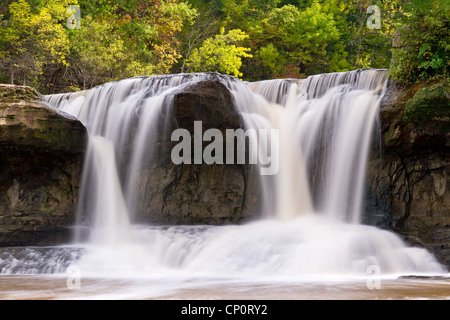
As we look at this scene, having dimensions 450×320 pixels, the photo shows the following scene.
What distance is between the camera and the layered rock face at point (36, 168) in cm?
1123

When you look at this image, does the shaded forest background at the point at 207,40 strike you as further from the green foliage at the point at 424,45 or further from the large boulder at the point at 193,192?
the large boulder at the point at 193,192

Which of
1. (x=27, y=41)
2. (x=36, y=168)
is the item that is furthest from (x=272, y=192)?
(x=27, y=41)

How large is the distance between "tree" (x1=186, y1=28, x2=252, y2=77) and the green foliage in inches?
590

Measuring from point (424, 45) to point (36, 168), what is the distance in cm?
908

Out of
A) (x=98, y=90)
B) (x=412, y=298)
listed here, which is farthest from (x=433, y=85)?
(x=98, y=90)

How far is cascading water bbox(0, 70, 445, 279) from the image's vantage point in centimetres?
930

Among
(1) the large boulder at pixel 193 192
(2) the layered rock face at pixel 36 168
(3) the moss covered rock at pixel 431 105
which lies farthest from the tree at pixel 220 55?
(3) the moss covered rock at pixel 431 105

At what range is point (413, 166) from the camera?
442 inches

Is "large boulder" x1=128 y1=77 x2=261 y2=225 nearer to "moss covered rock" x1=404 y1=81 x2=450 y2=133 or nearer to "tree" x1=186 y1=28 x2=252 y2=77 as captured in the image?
"moss covered rock" x1=404 y1=81 x2=450 y2=133

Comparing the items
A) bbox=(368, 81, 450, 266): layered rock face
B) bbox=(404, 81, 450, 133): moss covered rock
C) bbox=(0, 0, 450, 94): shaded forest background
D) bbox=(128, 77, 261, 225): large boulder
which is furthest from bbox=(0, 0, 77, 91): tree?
bbox=(404, 81, 450, 133): moss covered rock

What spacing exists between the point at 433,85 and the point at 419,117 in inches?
27.0

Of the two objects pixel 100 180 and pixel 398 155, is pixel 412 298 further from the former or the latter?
pixel 100 180

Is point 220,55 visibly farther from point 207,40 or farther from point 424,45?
point 424,45

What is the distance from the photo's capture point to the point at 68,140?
11.8 meters
